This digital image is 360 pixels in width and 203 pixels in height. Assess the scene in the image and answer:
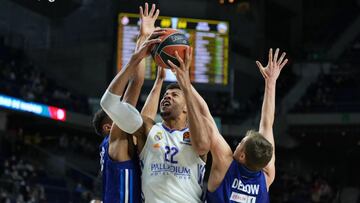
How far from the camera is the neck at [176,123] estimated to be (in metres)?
4.23

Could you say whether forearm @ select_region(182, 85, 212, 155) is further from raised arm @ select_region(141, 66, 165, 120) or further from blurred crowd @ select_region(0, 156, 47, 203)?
blurred crowd @ select_region(0, 156, 47, 203)

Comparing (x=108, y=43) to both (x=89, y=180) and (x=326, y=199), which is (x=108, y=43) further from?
(x=326, y=199)

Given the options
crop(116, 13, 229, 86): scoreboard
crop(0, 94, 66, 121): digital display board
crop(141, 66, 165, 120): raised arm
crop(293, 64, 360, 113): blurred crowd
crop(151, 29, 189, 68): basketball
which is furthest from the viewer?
crop(293, 64, 360, 113): blurred crowd

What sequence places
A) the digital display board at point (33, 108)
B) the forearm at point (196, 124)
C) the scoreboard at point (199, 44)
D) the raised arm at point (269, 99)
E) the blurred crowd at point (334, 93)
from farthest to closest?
the blurred crowd at point (334, 93) < the digital display board at point (33, 108) < the scoreboard at point (199, 44) < the raised arm at point (269, 99) < the forearm at point (196, 124)

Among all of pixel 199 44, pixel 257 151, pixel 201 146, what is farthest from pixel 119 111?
pixel 199 44

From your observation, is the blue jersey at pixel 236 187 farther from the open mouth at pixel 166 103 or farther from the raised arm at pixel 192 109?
the open mouth at pixel 166 103

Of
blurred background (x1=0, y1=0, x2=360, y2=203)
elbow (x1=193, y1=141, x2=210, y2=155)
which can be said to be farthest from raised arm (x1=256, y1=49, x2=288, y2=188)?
blurred background (x1=0, y1=0, x2=360, y2=203)

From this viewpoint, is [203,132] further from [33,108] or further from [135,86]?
[33,108]

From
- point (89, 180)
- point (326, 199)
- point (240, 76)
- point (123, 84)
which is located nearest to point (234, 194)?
point (123, 84)

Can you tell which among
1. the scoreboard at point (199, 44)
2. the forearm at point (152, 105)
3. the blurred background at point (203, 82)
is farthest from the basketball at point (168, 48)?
the scoreboard at point (199, 44)

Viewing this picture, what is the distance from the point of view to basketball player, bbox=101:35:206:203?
13.0 ft

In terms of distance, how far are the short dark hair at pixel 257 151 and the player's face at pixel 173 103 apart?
497mm

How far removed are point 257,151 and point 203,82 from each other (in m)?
11.2

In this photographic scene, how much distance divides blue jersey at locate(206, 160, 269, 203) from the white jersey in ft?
0.44
